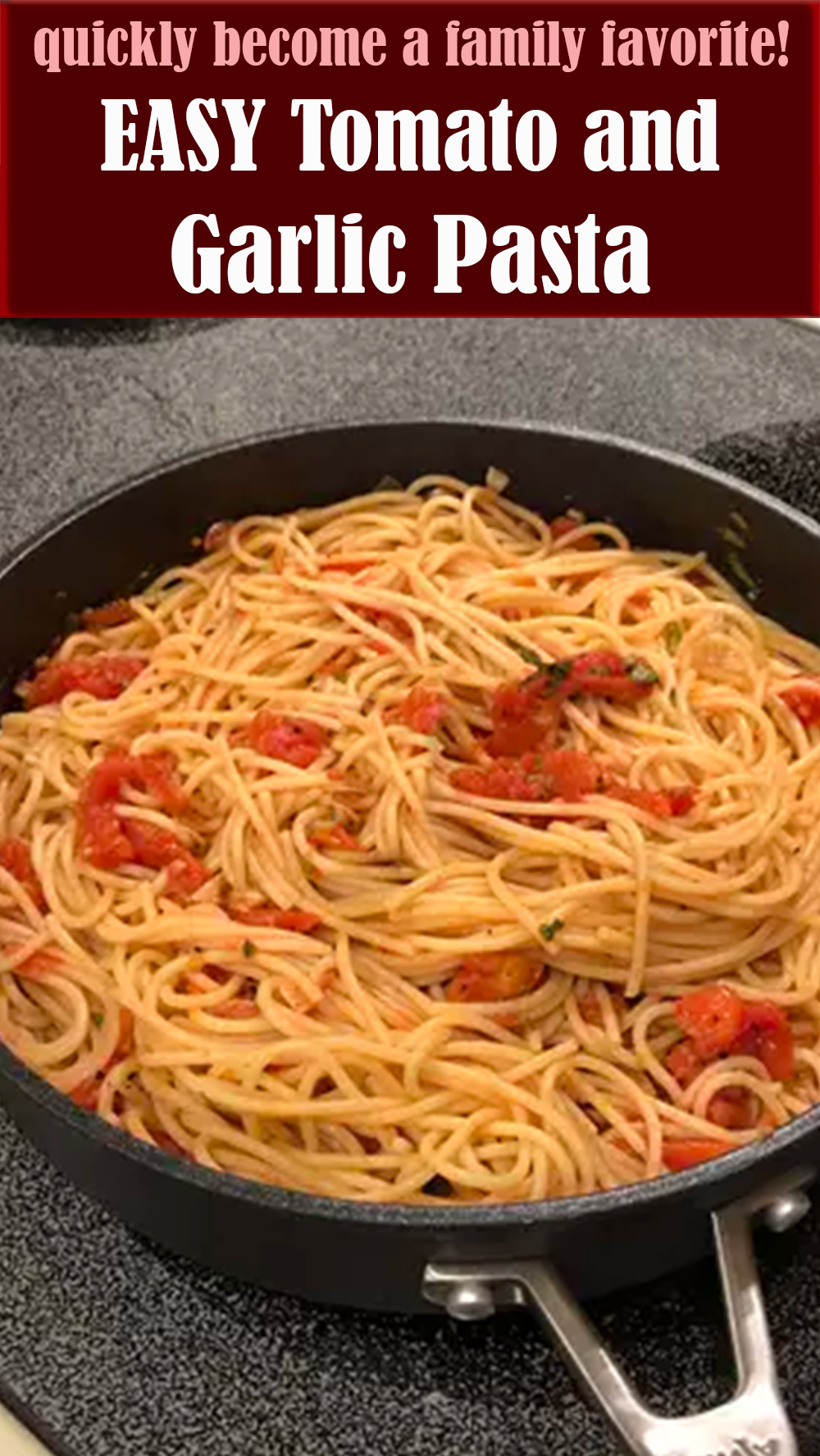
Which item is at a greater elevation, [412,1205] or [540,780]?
[540,780]

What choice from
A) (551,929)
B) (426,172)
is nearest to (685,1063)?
(551,929)

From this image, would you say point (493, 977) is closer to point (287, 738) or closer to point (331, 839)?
point (331, 839)

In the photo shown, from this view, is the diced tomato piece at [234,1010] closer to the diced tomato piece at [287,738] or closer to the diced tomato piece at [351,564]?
the diced tomato piece at [287,738]

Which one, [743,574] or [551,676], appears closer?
[551,676]

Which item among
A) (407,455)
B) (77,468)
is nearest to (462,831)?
(407,455)

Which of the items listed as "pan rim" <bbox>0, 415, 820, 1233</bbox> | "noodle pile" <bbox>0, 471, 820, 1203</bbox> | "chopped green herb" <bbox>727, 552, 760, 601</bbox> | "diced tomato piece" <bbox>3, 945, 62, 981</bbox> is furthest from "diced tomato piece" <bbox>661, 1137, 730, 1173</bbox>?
"chopped green herb" <bbox>727, 552, 760, 601</bbox>

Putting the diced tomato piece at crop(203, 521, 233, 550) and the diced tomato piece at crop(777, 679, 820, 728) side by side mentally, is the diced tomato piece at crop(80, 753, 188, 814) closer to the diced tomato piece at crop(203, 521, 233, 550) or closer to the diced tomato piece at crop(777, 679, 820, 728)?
the diced tomato piece at crop(203, 521, 233, 550)
